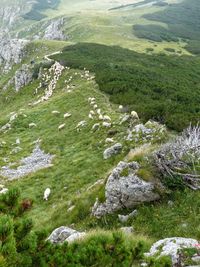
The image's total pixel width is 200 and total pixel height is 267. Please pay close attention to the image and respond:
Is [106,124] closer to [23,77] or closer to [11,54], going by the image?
[23,77]

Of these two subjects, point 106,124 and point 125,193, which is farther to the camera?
point 106,124

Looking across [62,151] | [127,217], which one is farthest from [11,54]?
[127,217]

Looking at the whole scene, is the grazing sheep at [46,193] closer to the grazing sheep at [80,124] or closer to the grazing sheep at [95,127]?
the grazing sheep at [95,127]

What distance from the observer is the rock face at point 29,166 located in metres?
23.6

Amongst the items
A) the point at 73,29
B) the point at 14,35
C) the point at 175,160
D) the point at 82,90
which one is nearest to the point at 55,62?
the point at 82,90

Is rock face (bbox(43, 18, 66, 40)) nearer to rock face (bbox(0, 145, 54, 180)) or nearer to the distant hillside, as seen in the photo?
A: the distant hillside

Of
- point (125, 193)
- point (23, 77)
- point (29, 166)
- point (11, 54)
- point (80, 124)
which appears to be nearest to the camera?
point (125, 193)

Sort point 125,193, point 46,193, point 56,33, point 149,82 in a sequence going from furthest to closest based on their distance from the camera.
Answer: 1. point 56,33
2. point 149,82
3. point 46,193
4. point 125,193

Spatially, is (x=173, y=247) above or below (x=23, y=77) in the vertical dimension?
above

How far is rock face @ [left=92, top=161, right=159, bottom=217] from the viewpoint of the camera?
561 inches

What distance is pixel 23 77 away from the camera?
54219 mm

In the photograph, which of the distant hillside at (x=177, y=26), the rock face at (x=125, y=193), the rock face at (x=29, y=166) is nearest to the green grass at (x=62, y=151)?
the rock face at (x=29, y=166)

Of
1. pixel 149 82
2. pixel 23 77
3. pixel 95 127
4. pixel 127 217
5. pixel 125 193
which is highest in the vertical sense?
pixel 125 193

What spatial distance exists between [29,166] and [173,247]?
50.9ft
